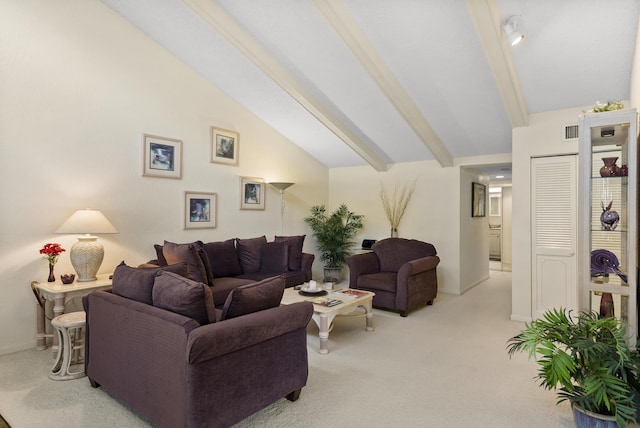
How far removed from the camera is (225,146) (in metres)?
5.24

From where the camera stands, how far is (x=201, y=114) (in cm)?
489

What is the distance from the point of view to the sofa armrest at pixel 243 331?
1.81 metres

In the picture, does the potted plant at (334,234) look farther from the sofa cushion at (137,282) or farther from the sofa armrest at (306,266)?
the sofa cushion at (137,282)

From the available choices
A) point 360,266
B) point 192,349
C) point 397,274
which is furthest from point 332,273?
point 192,349

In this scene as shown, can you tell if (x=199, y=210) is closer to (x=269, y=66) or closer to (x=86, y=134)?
(x=86, y=134)

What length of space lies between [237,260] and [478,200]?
4479 mm

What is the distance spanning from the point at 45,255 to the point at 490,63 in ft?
15.5

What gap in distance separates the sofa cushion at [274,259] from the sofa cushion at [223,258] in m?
0.39

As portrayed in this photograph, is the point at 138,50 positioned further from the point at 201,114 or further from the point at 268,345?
the point at 268,345

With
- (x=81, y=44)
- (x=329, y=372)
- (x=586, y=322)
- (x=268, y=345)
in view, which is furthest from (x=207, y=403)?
(x=81, y=44)

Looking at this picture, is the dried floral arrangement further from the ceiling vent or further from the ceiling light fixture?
the ceiling light fixture

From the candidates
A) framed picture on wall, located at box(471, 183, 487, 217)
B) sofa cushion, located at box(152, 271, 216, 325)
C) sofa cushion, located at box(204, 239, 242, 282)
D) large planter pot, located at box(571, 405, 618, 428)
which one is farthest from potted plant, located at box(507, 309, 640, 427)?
framed picture on wall, located at box(471, 183, 487, 217)

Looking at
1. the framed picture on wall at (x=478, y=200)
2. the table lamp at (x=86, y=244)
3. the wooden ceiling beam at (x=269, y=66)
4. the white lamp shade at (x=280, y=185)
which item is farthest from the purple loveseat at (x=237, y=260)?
the framed picture on wall at (x=478, y=200)

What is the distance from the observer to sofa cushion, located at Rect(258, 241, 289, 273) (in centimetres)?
518
